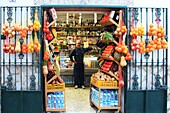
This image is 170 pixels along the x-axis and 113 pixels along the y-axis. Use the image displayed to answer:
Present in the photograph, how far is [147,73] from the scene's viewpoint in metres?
7.26

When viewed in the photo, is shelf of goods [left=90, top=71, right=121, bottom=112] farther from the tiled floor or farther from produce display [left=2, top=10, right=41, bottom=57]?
produce display [left=2, top=10, right=41, bottom=57]

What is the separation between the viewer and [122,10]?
7230 mm

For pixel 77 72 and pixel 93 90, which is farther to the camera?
pixel 77 72

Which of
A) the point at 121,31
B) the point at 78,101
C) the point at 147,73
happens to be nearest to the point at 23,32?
the point at 121,31

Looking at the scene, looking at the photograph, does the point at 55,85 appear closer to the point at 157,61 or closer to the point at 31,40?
the point at 31,40

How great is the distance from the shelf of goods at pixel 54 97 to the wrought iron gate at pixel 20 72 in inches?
18.0

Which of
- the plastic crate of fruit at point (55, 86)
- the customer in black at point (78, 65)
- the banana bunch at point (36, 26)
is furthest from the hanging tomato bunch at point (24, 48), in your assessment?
the customer in black at point (78, 65)

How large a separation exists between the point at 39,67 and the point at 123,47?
1885mm

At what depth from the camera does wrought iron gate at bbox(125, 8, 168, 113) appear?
7129 mm

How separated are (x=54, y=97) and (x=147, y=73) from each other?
7.27 ft

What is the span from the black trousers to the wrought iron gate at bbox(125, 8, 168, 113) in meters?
4.50

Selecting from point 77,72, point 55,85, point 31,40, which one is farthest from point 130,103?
point 77,72

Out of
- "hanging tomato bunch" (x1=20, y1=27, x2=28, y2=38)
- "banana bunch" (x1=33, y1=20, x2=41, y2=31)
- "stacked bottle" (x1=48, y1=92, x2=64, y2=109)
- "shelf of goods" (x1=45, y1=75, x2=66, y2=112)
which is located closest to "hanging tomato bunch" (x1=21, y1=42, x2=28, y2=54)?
"hanging tomato bunch" (x1=20, y1=27, x2=28, y2=38)

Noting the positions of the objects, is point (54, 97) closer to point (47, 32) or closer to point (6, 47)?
point (47, 32)
